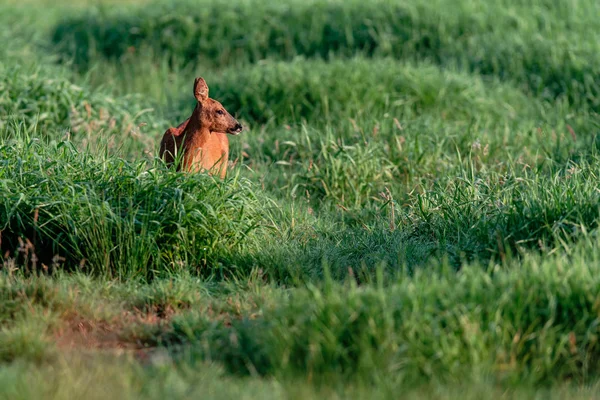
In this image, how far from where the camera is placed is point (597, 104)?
936cm

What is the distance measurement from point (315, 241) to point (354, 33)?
5.99 m

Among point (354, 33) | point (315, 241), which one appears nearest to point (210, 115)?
point (315, 241)

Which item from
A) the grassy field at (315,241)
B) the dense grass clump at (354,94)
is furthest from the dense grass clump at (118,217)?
the dense grass clump at (354,94)

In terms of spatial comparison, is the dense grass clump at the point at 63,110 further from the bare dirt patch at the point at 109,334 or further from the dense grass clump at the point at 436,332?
the dense grass clump at the point at 436,332

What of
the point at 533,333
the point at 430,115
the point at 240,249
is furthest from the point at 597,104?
the point at 533,333

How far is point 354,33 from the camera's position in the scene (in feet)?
37.3

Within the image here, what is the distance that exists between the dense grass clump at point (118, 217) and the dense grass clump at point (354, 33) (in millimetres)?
5302

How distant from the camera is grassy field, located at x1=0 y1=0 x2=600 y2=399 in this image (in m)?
3.95

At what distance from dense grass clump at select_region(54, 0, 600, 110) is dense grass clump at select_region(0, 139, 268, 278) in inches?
209

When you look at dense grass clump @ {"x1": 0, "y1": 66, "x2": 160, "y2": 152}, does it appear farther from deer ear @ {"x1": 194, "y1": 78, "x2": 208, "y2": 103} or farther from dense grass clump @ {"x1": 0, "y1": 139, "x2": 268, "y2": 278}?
dense grass clump @ {"x1": 0, "y1": 139, "x2": 268, "y2": 278}

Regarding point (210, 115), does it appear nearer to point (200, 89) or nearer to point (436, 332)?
point (200, 89)

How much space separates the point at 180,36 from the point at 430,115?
434 centimetres

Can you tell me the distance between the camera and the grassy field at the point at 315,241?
3945 mm

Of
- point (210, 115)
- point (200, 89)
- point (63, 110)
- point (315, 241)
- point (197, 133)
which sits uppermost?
point (200, 89)
